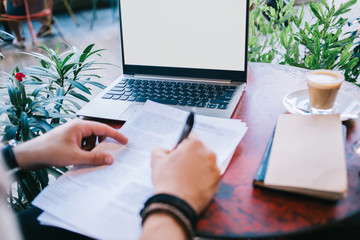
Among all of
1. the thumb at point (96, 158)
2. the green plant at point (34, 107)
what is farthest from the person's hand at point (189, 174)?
the green plant at point (34, 107)

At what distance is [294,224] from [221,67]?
583 mm

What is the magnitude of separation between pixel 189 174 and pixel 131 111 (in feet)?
1.33

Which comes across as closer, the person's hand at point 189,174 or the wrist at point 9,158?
the person's hand at point 189,174

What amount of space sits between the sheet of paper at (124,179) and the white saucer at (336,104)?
0.51 feet

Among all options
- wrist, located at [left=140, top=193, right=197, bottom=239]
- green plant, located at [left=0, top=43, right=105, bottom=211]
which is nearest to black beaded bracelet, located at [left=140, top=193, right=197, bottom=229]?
wrist, located at [left=140, top=193, right=197, bottom=239]

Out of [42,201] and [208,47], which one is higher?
[208,47]

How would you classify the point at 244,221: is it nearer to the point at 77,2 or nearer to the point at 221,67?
the point at 221,67

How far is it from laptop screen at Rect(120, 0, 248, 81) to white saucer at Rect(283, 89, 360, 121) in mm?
179

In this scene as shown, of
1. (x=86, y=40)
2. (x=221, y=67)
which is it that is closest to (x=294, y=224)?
(x=221, y=67)

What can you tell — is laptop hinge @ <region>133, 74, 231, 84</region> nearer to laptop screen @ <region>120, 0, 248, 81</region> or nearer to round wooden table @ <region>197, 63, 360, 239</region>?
laptop screen @ <region>120, 0, 248, 81</region>

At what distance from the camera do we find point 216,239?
1.88 ft

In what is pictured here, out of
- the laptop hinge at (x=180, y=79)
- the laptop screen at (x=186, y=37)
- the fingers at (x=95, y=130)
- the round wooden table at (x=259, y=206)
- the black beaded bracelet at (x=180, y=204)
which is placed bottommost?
the round wooden table at (x=259, y=206)

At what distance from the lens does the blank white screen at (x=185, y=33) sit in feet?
3.20

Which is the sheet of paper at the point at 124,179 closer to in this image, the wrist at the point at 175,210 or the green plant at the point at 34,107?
the wrist at the point at 175,210
